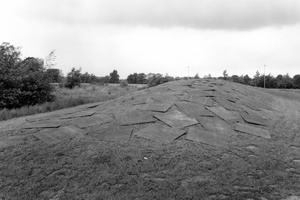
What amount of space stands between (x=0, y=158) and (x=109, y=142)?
1.54 metres

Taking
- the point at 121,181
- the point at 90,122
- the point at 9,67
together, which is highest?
the point at 9,67

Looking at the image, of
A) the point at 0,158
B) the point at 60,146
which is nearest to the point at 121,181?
the point at 60,146

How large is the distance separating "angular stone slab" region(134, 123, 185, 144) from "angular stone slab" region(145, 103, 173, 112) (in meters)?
0.90

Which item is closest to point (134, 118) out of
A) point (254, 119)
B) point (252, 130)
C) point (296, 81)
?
point (252, 130)

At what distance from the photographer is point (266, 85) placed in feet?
113

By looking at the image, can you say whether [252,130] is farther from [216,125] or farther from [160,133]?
[160,133]

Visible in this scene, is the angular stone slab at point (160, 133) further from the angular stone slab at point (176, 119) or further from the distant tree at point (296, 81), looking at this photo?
the distant tree at point (296, 81)

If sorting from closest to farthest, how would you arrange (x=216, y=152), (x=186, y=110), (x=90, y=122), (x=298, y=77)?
(x=216, y=152)
(x=90, y=122)
(x=186, y=110)
(x=298, y=77)

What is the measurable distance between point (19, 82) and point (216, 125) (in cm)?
810

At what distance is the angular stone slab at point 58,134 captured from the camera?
12.8 ft

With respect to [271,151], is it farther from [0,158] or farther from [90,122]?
[0,158]

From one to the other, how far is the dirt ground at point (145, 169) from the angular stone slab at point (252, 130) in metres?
0.39

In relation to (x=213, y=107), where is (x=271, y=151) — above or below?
below

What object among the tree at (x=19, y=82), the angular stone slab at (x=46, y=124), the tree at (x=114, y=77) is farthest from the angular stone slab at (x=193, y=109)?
the tree at (x=114, y=77)
